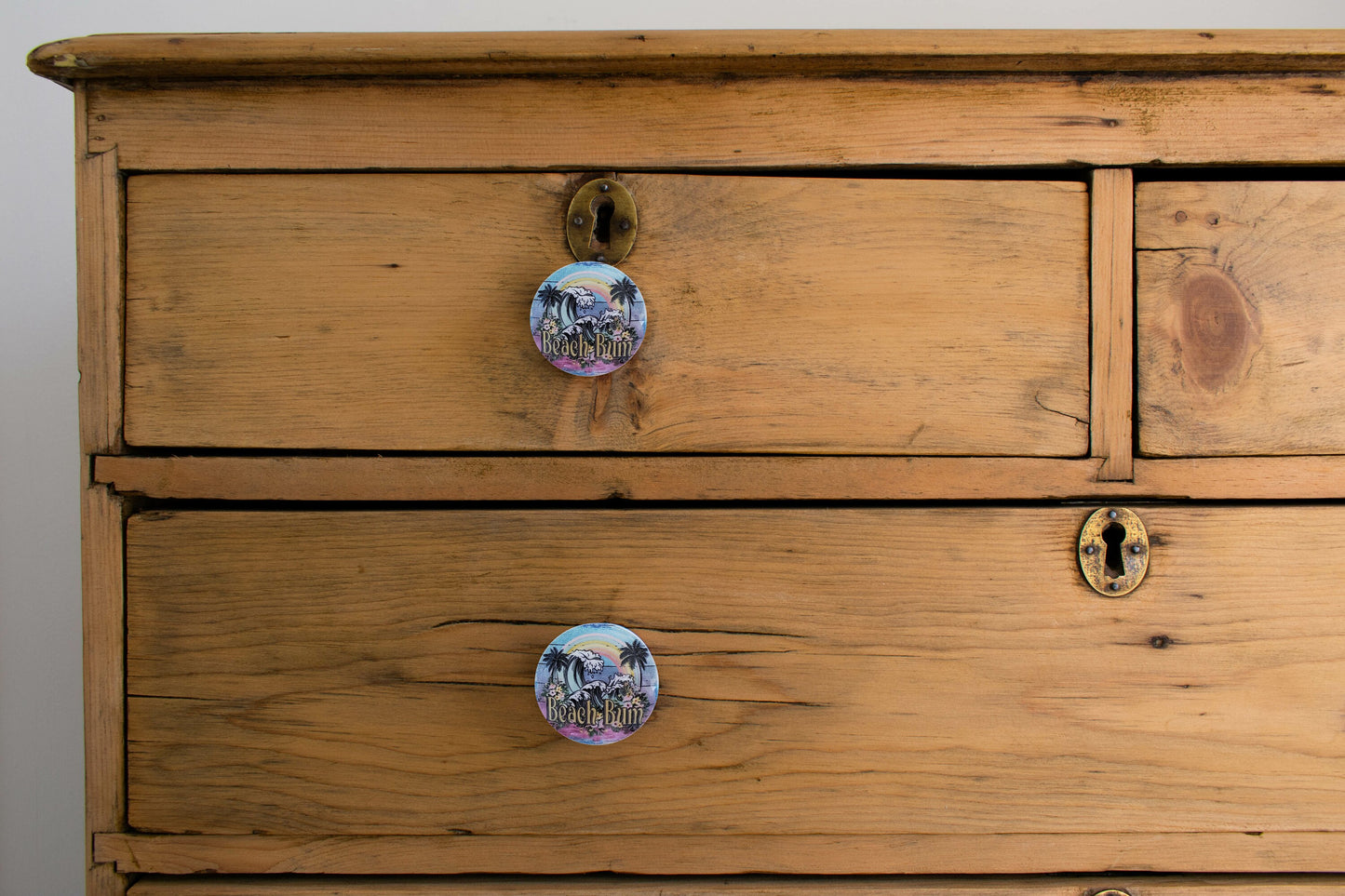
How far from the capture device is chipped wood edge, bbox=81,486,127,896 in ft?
1.92

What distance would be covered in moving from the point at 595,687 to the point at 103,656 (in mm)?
376

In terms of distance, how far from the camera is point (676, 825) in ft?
1.97

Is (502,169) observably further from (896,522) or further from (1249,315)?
(1249,315)

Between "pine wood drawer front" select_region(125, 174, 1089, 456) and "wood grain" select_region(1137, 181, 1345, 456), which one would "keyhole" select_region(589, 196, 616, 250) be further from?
"wood grain" select_region(1137, 181, 1345, 456)

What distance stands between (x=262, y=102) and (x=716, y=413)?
1.38 feet

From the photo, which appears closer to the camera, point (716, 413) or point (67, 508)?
point (716, 413)

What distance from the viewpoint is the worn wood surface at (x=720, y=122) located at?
0.59m

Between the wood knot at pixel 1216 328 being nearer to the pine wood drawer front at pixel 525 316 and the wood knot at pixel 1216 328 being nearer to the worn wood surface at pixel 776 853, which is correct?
the pine wood drawer front at pixel 525 316

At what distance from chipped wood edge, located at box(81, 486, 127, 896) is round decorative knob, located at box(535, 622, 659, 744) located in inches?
12.8

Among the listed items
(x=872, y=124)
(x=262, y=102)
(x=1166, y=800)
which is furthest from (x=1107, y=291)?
(x=262, y=102)

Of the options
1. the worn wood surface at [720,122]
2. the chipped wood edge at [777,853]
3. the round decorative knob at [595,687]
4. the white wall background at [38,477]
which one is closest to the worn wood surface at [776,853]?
the chipped wood edge at [777,853]

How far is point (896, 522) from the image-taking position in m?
0.59

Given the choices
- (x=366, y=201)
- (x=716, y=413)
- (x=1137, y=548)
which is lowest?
(x=1137, y=548)

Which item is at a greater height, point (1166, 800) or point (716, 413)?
point (716, 413)
